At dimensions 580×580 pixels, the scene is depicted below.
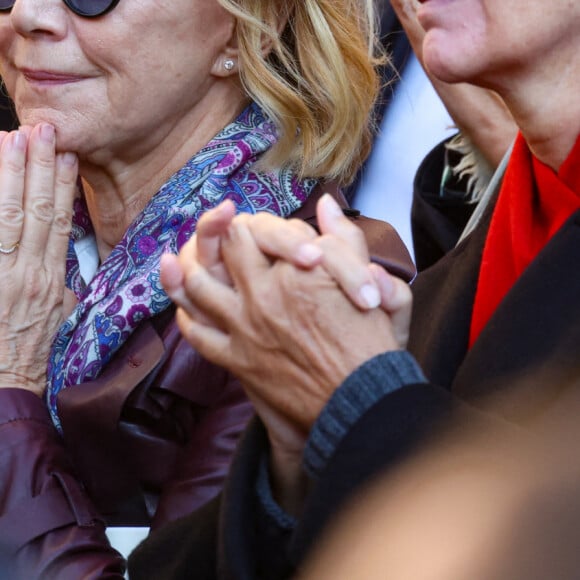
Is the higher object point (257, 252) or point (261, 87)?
point (257, 252)

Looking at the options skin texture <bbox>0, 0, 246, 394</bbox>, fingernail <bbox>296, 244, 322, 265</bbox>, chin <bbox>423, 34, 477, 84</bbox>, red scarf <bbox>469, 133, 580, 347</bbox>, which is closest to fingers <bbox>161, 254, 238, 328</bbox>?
fingernail <bbox>296, 244, 322, 265</bbox>

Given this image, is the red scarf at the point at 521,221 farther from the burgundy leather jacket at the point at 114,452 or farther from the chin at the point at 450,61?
the burgundy leather jacket at the point at 114,452

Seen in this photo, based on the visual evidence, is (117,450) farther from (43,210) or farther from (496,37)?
(496,37)

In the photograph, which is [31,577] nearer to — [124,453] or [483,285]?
[124,453]

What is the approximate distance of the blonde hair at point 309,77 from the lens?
2307 mm

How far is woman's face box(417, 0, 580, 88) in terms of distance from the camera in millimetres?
1475

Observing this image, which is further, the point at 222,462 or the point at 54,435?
the point at 54,435

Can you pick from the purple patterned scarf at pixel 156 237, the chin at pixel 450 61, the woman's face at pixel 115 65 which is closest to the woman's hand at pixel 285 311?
the chin at pixel 450 61

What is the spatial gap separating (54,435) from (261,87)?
85cm

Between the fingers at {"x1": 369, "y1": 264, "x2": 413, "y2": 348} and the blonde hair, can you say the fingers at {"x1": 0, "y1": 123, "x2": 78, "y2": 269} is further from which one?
the fingers at {"x1": 369, "y1": 264, "x2": 413, "y2": 348}

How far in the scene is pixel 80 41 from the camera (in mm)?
2219

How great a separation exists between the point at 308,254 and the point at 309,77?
3.85 feet

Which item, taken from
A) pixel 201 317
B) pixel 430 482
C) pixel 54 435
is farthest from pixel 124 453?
pixel 430 482

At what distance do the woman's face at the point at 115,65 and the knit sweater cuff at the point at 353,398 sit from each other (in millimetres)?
1181
